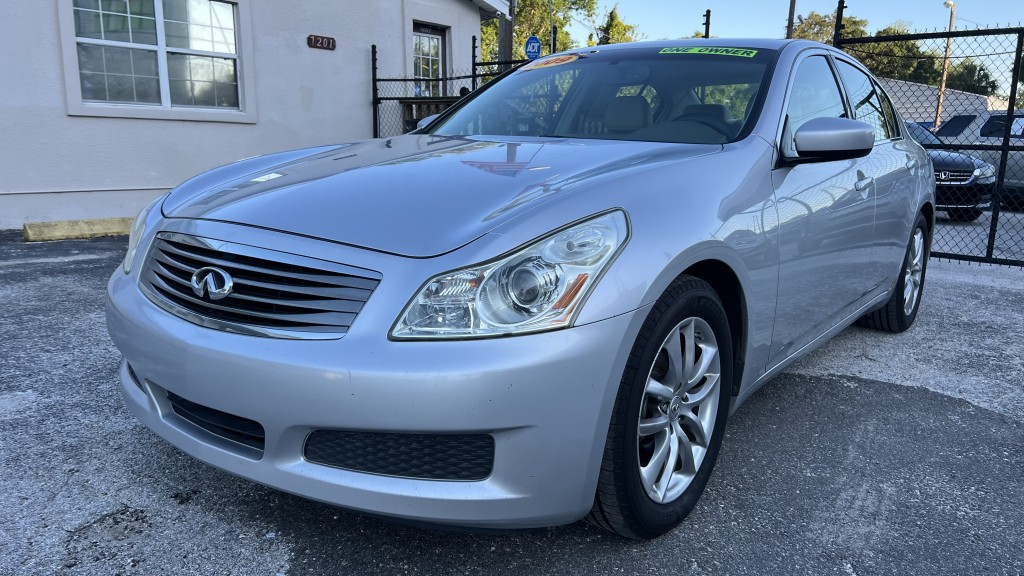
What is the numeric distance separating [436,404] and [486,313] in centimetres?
24

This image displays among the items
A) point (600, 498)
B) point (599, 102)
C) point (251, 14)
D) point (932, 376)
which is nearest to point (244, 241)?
point (600, 498)

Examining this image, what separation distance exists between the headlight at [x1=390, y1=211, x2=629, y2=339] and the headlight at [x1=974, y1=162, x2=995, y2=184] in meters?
10.3

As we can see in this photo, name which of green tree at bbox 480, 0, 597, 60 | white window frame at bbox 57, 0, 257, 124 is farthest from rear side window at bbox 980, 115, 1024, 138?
green tree at bbox 480, 0, 597, 60

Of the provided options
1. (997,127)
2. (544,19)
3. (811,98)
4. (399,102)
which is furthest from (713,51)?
(544,19)

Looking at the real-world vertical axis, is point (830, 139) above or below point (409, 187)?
above

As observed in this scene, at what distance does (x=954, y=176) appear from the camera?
10102mm

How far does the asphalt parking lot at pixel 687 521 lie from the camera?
6.73 ft

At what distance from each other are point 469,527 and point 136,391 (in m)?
1.15

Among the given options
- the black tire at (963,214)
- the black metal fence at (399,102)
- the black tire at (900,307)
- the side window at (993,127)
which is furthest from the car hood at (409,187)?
the black tire at (963,214)

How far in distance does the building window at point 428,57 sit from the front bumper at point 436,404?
10.5 metres

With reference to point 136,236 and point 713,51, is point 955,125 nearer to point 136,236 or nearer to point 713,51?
point 713,51

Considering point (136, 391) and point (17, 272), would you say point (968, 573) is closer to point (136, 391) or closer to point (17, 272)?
point (136, 391)

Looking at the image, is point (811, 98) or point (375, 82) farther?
point (375, 82)

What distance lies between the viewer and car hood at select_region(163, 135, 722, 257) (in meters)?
1.89
